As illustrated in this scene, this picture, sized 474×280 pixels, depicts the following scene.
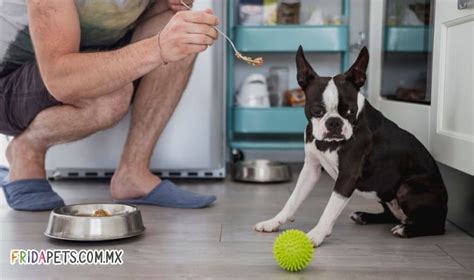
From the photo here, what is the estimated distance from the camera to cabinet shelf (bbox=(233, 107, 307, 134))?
2.93 metres

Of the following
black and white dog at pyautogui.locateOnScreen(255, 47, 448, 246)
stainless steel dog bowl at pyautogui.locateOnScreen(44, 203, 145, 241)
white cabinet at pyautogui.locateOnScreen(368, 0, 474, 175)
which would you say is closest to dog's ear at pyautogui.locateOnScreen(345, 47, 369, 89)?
black and white dog at pyautogui.locateOnScreen(255, 47, 448, 246)

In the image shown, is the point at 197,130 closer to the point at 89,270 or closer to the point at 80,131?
the point at 80,131

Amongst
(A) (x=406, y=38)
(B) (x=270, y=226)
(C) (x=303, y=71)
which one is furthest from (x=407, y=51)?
(B) (x=270, y=226)

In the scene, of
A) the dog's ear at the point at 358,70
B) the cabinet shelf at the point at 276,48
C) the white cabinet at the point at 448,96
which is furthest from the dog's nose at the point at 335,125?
the cabinet shelf at the point at 276,48

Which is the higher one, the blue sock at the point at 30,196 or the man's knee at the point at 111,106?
the man's knee at the point at 111,106

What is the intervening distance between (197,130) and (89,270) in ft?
4.09

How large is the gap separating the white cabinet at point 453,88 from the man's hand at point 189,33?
0.69 meters

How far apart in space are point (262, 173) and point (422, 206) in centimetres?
104

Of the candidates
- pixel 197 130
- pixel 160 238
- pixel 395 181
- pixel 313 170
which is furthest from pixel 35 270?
pixel 197 130

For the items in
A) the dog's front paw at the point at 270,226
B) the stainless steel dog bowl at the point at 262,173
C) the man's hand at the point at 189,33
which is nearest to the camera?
the man's hand at the point at 189,33

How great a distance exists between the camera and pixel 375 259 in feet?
4.68

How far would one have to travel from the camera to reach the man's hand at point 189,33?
1.46 m

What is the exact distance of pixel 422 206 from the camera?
1641 mm

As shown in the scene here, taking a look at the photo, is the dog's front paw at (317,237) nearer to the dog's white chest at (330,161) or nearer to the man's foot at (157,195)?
the dog's white chest at (330,161)
